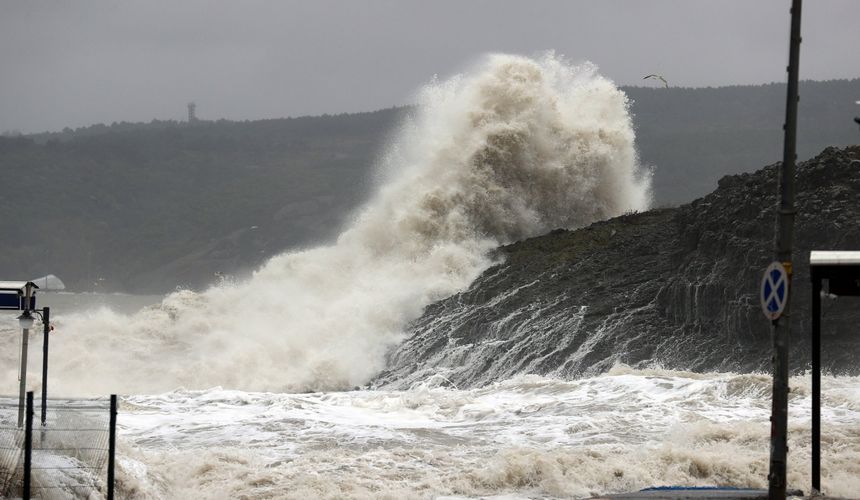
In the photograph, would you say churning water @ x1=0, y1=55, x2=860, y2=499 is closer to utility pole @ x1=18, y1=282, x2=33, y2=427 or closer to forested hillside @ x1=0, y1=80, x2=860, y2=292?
utility pole @ x1=18, y1=282, x2=33, y2=427

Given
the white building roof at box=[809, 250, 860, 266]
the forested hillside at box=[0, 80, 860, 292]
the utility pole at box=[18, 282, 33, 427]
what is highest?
the forested hillside at box=[0, 80, 860, 292]

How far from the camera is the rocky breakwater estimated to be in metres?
21.9

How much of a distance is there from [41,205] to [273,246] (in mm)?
28912

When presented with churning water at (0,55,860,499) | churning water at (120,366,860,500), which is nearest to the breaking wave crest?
churning water at (0,55,860,499)

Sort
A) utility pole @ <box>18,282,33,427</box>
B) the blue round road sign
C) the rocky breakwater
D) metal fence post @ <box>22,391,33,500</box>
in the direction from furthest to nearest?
the rocky breakwater < utility pole @ <box>18,282,33,427</box> < metal fence post @ <box>22,391,33,500</box> < the blue round road sign

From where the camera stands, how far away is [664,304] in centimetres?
2419

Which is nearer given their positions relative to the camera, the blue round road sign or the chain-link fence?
the blue round road sign

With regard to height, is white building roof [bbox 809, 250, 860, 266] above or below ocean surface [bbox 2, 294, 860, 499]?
above

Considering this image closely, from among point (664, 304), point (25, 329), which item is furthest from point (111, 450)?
point (664, 304)

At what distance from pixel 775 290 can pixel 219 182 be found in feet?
462

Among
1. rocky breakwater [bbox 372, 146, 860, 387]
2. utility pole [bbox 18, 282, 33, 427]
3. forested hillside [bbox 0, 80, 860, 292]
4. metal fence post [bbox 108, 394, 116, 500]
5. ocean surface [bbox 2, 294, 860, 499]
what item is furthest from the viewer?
forested hillside [bbox 0, 80, 860, 292]

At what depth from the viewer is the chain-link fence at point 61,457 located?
1059cm

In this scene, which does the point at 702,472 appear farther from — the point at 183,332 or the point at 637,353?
the point at 183,332

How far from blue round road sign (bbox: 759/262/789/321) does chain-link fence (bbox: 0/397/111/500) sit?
5.95 m
